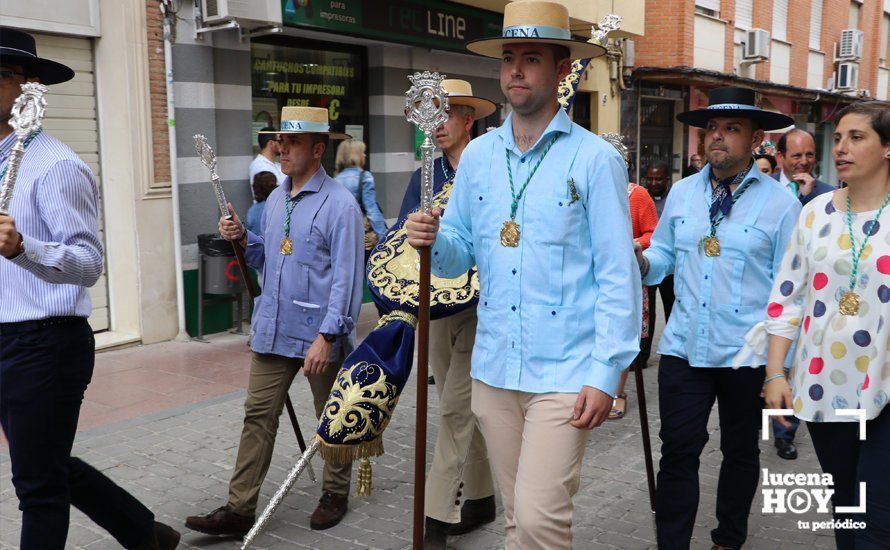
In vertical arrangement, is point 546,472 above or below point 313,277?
below

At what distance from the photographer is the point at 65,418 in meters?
3.30

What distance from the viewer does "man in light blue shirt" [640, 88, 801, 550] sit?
3.79 m

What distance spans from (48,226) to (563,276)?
1.89 meters

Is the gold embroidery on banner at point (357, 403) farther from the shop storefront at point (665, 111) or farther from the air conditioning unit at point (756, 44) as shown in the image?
the air conditioning unit at point (756, 44)

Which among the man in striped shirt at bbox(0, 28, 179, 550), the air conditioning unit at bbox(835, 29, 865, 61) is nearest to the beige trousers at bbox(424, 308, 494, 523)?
the man in striped shirt at bbox(0, 28, 179, 550)

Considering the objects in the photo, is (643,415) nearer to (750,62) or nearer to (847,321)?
(847,321)

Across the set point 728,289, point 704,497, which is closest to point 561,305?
point 728,289

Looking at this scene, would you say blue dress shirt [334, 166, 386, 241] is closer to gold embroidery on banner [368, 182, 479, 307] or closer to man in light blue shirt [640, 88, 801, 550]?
gold embroidery on banner [368, 182, 479, 307]

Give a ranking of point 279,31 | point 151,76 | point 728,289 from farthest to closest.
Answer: point 279,31, point 151,76, point 728,289

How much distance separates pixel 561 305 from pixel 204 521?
2.26m

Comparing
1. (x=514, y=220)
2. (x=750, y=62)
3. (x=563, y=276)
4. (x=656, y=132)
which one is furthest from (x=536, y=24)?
(x=750, y=62)

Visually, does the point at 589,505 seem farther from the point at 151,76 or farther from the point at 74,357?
the point at 151,76

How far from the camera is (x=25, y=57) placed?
3.25m

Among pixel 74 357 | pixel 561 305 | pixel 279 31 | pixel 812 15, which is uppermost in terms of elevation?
pixel 812 15
